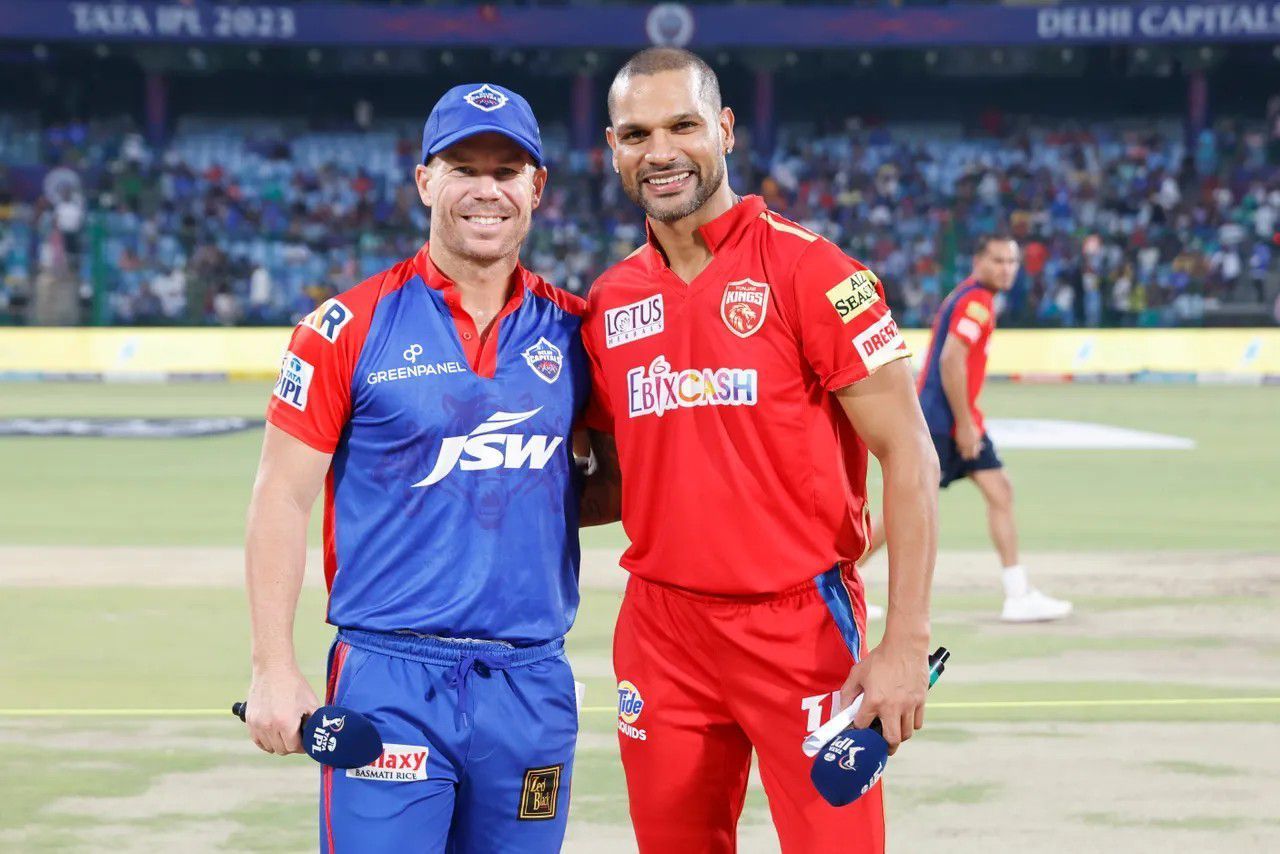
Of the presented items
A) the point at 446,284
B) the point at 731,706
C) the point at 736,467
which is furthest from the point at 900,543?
the point at 446,284

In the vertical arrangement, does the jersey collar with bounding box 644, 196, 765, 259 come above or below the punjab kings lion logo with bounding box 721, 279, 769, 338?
above

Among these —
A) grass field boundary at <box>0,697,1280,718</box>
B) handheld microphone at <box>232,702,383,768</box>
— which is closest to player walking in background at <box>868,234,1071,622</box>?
grass field boundary at <box>0,697,1280,718</box>

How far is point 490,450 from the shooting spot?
3.84 m

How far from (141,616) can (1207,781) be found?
5.99m

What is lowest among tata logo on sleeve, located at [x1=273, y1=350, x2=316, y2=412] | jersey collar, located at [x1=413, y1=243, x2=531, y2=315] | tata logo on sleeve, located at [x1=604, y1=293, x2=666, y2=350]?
tata logo on sleeve, located at [x1=273, y1=350, x2=316, y2=412]

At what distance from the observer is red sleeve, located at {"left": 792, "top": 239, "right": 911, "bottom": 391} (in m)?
3.93

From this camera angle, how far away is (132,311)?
100 ft

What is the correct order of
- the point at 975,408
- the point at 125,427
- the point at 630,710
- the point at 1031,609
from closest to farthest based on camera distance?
the point at 630,710, the point at 1031,609, the point at 975,408, the point at 125,427

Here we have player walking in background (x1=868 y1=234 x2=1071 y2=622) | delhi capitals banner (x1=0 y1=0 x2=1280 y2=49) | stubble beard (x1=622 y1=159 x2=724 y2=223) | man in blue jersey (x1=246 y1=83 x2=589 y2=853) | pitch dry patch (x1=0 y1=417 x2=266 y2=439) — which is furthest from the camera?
delhi capitals banner (x1=0 y1=0 x2=1280 y2=49)

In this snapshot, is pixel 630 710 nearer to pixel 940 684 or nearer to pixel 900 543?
pixel 900 543

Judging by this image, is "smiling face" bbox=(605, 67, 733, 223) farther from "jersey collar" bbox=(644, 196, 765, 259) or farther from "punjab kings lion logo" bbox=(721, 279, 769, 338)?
"punjab kings lion logo" bbox=(721, 279, 769, 338)

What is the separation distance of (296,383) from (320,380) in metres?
0.06

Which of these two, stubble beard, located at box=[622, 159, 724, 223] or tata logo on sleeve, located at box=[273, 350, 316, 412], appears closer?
tata logo on sleeve, located at box=[273, 350, 316, 412]

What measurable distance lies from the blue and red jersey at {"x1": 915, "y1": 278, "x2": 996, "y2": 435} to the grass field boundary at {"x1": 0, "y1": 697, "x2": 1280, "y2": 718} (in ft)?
7.53
